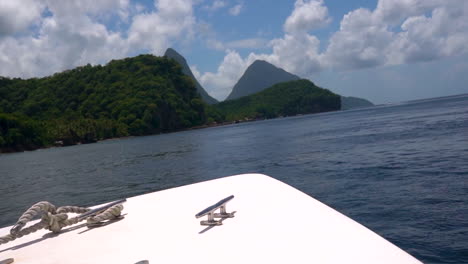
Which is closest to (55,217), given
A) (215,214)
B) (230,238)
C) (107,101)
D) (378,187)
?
(215,214)

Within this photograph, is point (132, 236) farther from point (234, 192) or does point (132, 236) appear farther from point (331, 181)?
point (331, 181)

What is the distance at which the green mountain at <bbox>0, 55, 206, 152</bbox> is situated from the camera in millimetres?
106844

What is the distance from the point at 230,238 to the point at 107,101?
136 metres

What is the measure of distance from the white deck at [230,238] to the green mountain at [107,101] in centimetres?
10098

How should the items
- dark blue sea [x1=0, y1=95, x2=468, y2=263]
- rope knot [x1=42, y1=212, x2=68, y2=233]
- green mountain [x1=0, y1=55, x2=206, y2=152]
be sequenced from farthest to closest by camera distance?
green mountain [x1=0, y1=55, x2=206, y2=152]
dark blue sea [x1=0, y1=95, x2=468, y2=263]
rope knot [x1=42, y1=212, x2=68, y2=233]

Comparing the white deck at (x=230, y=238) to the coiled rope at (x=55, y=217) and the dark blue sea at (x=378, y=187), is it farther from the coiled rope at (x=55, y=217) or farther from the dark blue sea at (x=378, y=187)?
the dark blue sea at (x=378, y=187)

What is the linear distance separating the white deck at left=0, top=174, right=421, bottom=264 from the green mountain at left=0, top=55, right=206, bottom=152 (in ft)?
331

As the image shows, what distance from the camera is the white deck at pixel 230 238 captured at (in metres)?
2.35

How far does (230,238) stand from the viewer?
279 centimetres

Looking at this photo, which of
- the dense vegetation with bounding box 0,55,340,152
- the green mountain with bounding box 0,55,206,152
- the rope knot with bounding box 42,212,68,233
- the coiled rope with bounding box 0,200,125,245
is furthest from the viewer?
the green mountain with bounding box 0,55,206,152

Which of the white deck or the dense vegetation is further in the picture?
the dense vegetation

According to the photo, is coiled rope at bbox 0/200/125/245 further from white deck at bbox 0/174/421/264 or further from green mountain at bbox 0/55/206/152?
green mountain at bbox 0/55/206/152

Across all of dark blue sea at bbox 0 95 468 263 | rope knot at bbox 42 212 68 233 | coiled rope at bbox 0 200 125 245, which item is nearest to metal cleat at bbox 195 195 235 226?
coiled rope at bbox 0 200 125 245

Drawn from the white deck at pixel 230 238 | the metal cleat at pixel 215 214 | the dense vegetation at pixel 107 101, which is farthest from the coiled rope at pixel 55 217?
the dense vegetation at pixel 107 101
